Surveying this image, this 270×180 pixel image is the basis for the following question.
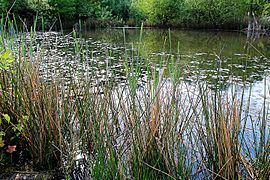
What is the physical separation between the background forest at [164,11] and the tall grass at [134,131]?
22.8 metres

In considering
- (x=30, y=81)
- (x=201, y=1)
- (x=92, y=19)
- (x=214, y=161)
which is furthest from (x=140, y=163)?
(x=92, y=19)

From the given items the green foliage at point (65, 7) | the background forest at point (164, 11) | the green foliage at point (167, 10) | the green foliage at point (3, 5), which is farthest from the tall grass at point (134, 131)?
the green foliage at point (65, 7)

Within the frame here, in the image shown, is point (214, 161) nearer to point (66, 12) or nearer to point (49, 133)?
point (49, 133)

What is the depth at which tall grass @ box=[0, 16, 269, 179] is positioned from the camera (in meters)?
1.94

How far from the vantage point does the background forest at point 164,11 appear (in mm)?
25453

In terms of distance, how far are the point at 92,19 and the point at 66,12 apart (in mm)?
3026

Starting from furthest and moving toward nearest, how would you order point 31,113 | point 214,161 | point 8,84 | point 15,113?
point 8,84 → point 15,113 → point 31,113 → point 214,161

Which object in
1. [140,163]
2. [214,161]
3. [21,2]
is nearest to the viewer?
[140,163]

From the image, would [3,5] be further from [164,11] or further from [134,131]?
[134,131]

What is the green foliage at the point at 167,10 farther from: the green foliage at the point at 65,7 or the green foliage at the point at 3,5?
the green foliage at the point at 3,5

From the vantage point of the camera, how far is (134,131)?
1.94 meters

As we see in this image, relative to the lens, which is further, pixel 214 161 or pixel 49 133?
pixel 49 133

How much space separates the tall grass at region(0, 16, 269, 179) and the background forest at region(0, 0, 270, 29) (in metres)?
22.8

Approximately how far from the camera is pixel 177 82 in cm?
230
